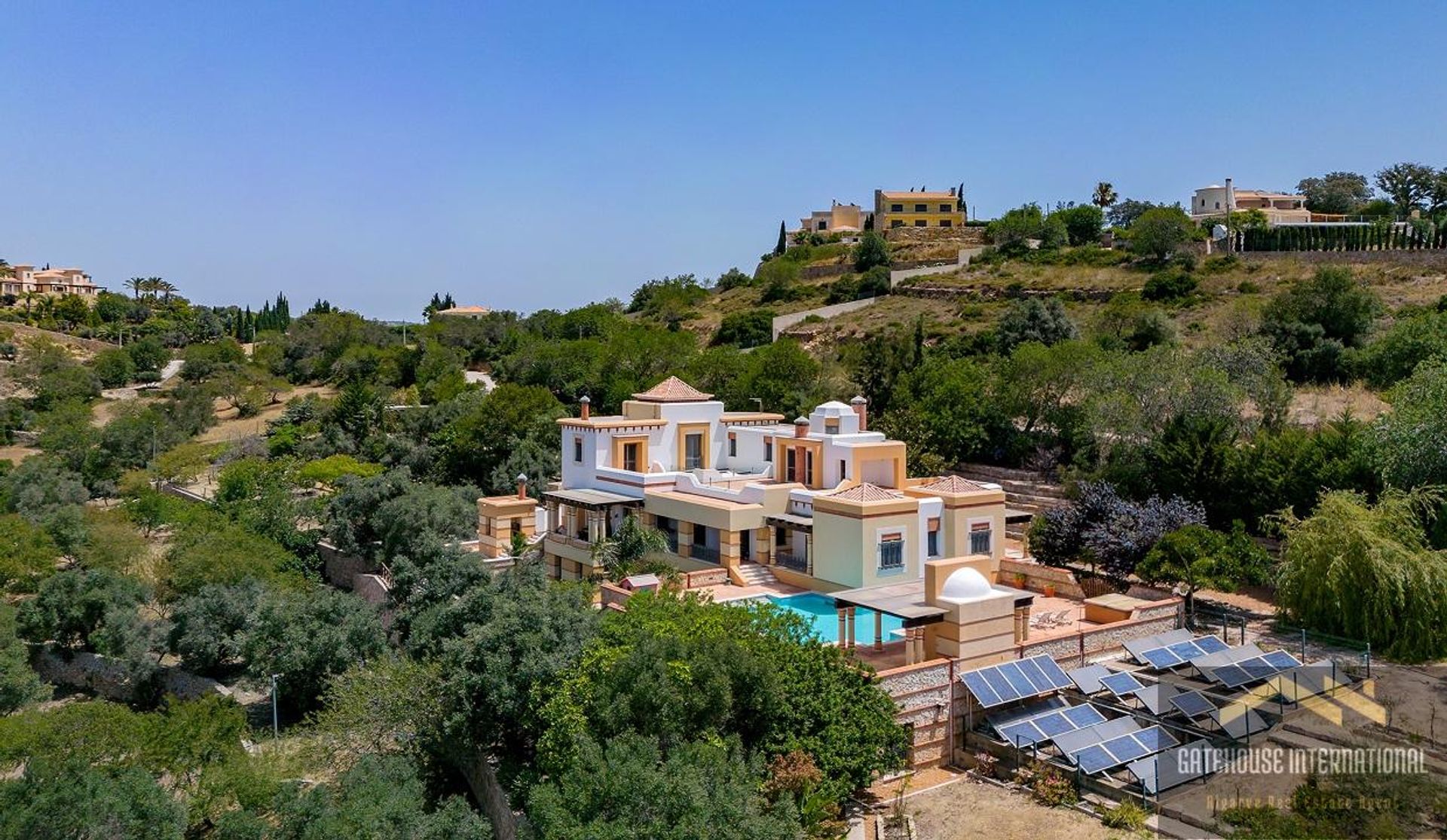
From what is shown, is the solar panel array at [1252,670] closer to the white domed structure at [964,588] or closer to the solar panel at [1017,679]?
the solar panel at [1017,679]

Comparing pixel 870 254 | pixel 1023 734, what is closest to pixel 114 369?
pixel 870 254

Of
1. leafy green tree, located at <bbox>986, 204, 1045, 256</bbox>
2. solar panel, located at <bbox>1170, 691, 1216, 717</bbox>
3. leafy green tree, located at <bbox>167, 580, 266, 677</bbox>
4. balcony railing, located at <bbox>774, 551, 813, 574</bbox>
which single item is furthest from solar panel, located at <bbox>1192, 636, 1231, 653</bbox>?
leafy green tree, located at <bbox>986, 204, 1045, 256</bbox>

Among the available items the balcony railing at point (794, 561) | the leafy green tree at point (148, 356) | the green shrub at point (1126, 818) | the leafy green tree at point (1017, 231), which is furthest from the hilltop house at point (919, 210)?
the green shrub at point (1126, 818)

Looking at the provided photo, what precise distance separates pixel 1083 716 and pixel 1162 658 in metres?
2.93

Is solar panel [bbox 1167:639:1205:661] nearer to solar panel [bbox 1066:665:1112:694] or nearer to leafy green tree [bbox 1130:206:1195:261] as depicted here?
solar panel [bbox 1066:665:1112:694]

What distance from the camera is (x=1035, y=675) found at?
1881 cm

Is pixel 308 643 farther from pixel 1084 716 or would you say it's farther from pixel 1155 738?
pixel 1155 738

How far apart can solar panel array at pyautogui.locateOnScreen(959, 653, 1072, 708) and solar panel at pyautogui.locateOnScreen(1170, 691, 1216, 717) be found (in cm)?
183

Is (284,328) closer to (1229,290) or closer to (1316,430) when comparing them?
(1229,290)

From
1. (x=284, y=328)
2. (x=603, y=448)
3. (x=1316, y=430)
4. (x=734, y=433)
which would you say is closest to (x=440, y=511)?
(x=603, y=448)

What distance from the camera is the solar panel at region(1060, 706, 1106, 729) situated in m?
17.5

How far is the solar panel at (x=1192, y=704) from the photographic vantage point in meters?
17.6

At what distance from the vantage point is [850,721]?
1684 centimetres

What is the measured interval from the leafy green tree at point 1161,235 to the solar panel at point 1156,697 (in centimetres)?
5374
